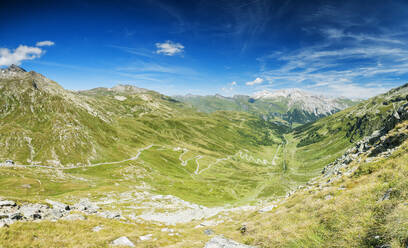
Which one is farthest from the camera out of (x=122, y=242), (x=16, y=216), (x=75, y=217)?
(x=75, y=217)

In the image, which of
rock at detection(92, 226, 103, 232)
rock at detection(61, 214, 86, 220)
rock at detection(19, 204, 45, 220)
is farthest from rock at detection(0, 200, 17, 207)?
rock at detection(92, 226, 103, 232)

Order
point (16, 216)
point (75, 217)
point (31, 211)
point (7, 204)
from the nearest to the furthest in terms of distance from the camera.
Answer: point (16, 216) < point (31, 211) < point (7, 204) < point (75, 217)

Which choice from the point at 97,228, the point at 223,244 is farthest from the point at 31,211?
the point at 223,244

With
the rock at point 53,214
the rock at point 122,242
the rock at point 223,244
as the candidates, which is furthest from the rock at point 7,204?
the rock at point 223,244

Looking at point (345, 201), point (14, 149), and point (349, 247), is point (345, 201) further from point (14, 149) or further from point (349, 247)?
point (14, 149)

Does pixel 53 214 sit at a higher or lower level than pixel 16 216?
lower

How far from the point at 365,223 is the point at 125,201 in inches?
3727

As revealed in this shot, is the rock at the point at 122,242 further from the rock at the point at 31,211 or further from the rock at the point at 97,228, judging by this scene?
the rock at the point at 31,211

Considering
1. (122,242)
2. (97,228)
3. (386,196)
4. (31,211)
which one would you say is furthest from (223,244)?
(31,211)

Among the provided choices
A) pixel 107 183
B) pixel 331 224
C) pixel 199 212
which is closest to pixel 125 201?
pixel 199 212

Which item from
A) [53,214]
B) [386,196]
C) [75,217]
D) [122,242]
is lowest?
[75,217]

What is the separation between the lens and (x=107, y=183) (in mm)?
137125

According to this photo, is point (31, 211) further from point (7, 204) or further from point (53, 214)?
point (7, 204)

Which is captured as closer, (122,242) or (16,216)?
(122,242)
